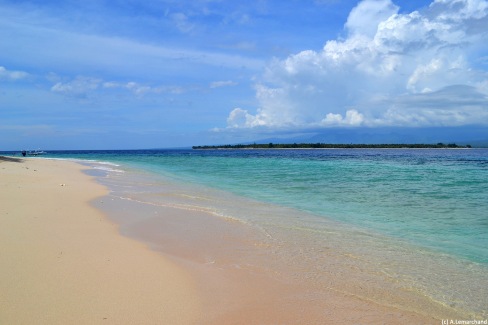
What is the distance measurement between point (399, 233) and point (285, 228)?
291 cm

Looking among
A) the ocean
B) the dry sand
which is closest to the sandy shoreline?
the dry sand

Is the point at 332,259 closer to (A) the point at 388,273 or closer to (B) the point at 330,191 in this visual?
(A) the point at 388,273

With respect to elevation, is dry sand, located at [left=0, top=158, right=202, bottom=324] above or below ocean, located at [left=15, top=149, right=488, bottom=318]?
above

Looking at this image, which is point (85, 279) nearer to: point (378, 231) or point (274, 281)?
point (274, 281)

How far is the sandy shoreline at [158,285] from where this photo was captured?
170 inches

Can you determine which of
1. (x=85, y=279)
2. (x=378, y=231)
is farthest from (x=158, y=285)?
(x=378, y=231)

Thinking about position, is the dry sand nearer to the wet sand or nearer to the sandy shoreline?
the sandy shoreline

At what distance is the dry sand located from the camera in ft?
13.7

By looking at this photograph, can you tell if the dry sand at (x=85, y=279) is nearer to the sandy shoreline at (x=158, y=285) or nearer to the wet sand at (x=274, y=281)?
the sandy shoreline at (x=158, y=285)

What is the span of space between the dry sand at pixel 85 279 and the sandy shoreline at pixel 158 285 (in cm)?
1

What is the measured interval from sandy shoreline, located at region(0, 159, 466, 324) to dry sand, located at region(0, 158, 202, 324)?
1cm

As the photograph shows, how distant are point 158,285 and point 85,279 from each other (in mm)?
1027

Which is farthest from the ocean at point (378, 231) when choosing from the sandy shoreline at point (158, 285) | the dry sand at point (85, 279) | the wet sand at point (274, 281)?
the dry sand at point (85, 279)

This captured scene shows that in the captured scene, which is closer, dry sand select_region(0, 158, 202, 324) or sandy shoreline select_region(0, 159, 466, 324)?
dry sand select_region(0, 158, 202, 324)
